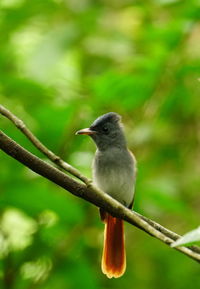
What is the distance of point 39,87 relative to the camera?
369 cm

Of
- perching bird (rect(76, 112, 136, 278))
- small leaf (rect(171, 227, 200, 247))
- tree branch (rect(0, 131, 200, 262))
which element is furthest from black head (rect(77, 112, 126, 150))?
small leaf (rect(171, 227, 200, 247))

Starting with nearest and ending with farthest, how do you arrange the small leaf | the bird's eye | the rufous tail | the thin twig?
the small leaf
the thin twig
the rufous tail
the bird's eye

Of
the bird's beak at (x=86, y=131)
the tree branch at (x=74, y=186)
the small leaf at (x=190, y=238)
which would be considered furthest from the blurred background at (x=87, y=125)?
the small leaf at (x=190, y=238)

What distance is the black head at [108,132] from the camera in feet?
14.1

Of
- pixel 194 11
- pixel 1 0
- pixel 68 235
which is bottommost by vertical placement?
pixel 68 235

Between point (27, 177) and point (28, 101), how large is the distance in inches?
23.0

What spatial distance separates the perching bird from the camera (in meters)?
4.14

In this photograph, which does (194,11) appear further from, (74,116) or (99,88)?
(74,116)

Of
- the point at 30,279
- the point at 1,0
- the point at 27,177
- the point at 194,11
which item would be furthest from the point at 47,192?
the point at 1,0

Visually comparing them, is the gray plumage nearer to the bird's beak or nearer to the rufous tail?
the bird's beak

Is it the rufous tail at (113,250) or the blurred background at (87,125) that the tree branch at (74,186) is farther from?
the rufous tail at (113,250)

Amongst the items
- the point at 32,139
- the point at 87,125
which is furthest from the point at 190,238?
the point at 87,125

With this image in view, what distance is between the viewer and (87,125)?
4.25 m

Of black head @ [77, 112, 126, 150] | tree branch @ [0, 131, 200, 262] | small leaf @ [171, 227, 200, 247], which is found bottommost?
small leaf @ [171, 227, 200, 247]
